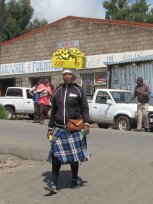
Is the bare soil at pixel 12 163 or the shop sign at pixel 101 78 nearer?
the bare soil at pixel 12 163

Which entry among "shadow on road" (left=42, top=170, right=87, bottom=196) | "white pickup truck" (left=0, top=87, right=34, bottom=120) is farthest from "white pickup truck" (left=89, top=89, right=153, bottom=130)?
"shadow on road" (left=42, top=170, right=87, bottom=196)

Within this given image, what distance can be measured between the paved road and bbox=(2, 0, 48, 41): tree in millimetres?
33038

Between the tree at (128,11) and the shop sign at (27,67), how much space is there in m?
18.0

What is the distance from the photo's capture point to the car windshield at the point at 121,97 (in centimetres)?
1781

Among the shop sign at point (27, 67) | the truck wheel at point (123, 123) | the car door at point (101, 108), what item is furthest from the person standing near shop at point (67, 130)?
the shop sign at point (27, 67)

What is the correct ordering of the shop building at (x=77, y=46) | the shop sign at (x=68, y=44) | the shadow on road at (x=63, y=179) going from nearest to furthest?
1. the shadow on road at (x=63, y=179)
2. the shop building at (x=77, y=46)
3. the shop sign at (x=68, y=44)

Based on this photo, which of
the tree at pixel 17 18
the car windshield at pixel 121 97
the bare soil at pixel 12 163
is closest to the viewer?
the bare soil at pixel 12 163

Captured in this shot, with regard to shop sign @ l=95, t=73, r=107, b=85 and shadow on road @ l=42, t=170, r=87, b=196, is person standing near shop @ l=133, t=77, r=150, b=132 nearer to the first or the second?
shadow on road @ l=42, t=170, r=87, b=196

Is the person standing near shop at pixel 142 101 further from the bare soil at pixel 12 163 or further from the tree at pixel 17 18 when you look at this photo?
the tree at pixel 17 18

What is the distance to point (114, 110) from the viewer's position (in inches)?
685

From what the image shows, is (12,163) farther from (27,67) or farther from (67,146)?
(27,67)

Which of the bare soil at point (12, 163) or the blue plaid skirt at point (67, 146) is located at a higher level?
the blue plaid skirt at point (67, 146)

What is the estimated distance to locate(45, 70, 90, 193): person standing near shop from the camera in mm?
7059

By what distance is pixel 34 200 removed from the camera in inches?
274
